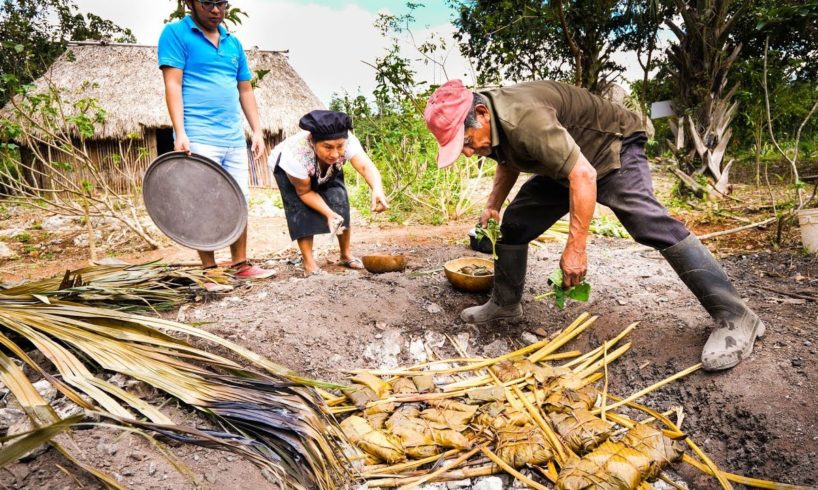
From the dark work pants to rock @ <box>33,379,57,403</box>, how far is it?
7.01 feet

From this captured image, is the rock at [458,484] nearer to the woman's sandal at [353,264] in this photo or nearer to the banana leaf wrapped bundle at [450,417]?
the banana leaf wrapped bundle at [450,417]

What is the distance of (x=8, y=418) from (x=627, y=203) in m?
2.49

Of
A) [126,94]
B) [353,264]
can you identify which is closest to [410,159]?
[353,264]

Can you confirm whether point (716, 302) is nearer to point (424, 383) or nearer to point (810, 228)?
point (424, 383)

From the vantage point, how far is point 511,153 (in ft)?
6.94

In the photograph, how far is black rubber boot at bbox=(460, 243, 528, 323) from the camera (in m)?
2.64

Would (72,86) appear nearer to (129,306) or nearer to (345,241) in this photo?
(345,241)

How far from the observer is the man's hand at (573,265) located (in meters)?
2.01

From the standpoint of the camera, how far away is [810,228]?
3.39m

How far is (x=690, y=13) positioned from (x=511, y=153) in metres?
6.42

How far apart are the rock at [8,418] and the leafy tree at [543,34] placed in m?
5.36

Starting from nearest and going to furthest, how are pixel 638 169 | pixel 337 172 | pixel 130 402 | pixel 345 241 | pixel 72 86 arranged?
pixel 130 402 < pixel 638 169 < pixel 337 172 < pixel 345 241 < pixel 72 86

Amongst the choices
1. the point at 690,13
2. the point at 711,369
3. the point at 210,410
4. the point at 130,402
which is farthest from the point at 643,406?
the point at 690,13

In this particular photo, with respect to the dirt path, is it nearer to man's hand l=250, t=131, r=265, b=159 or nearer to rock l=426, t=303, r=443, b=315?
rock l=426, t=303, r=443, b=315
